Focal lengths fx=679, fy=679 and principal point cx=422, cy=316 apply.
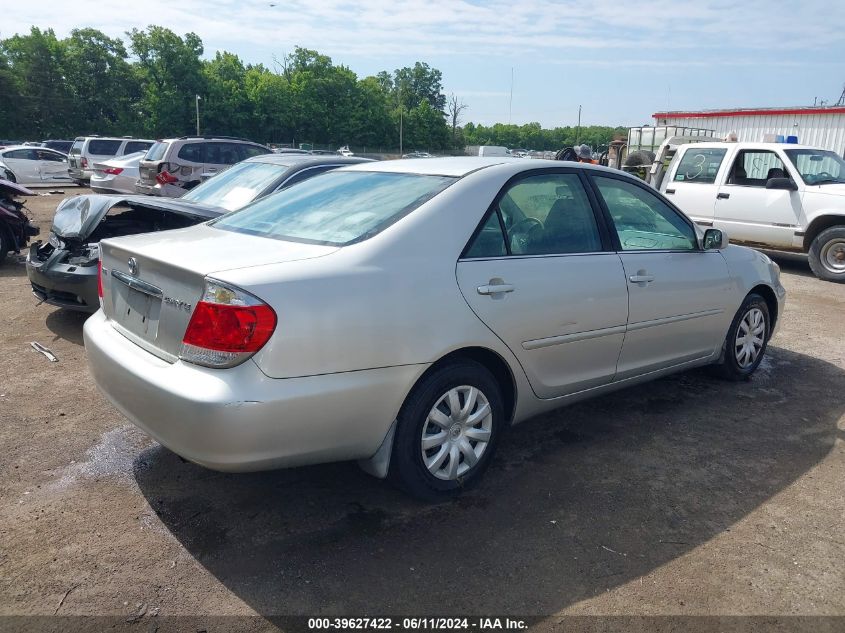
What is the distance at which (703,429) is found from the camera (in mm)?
4383

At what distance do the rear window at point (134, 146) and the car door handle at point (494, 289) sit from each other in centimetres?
2317

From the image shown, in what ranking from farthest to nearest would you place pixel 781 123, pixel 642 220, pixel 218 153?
1. pixel 781 123
2. pixel 218 153
3. pixel 642 220

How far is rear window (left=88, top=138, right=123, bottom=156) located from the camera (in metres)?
22.7

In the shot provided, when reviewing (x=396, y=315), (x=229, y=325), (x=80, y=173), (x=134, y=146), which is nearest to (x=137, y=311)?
(x=229, y=325)

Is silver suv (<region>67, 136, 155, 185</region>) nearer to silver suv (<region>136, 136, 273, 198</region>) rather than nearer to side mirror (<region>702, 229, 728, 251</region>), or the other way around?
silver suv (<region>136, 136, 273, 198</region>)

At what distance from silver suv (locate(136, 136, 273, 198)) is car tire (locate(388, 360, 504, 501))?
10.5 m

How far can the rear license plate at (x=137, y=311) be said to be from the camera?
3051mm

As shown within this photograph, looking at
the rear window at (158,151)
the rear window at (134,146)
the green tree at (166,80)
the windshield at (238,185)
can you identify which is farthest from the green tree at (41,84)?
the windshield at (238,185)

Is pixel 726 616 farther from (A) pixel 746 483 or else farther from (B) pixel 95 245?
(B) pixel 95 245

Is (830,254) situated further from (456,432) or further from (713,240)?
(456,432)

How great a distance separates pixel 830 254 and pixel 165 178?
438 inches

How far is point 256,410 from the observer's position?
8.63 feet

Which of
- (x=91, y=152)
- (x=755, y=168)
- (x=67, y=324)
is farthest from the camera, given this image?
(x=91, y=152)

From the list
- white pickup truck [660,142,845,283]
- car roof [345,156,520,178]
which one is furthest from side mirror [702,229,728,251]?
white pickup truck [660,142,845,283]
